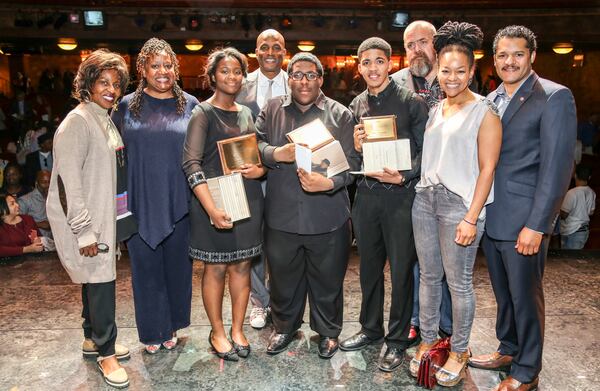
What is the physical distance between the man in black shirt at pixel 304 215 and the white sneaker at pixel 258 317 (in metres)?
0.30

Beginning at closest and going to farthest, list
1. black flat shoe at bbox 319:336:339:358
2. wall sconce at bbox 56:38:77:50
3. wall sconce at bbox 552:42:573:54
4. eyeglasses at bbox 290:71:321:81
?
1. eyeglasses at bbox 290:71:321:81
2. black flat shoe at bbox 319:336:339:358
3. wall sconce at bbox 56:38:77:50
4. wall sconce at bbox 552:42:573:54

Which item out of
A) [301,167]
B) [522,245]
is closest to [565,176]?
[522,245]

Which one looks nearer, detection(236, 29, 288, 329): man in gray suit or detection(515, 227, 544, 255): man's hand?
detection(515, 227, 544, 255): man's hand

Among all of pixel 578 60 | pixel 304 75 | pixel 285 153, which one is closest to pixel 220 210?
pixel 285 153

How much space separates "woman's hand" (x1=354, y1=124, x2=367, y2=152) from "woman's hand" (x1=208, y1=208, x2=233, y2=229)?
750 millimetres

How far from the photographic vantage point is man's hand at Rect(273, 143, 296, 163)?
2449 mm

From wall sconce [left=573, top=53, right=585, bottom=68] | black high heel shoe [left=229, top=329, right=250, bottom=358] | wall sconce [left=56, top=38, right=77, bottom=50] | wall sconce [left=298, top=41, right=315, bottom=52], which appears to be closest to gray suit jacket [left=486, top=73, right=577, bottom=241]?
black high heel shoe [left=229, top=329, right=250, bottom=358]

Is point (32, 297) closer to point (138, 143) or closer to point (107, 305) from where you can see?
point (107, 305)

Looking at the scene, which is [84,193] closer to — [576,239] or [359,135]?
[359,135]

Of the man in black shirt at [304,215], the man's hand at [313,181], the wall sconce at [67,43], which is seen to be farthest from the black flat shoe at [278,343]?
the wall sconce at [67,43]

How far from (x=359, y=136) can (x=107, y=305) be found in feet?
5.04

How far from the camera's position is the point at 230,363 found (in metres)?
2.77

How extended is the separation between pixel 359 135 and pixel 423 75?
2.13 ft

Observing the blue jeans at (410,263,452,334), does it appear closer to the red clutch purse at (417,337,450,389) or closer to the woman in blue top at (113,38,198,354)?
the red clutch purse at (417,337,450,389)
